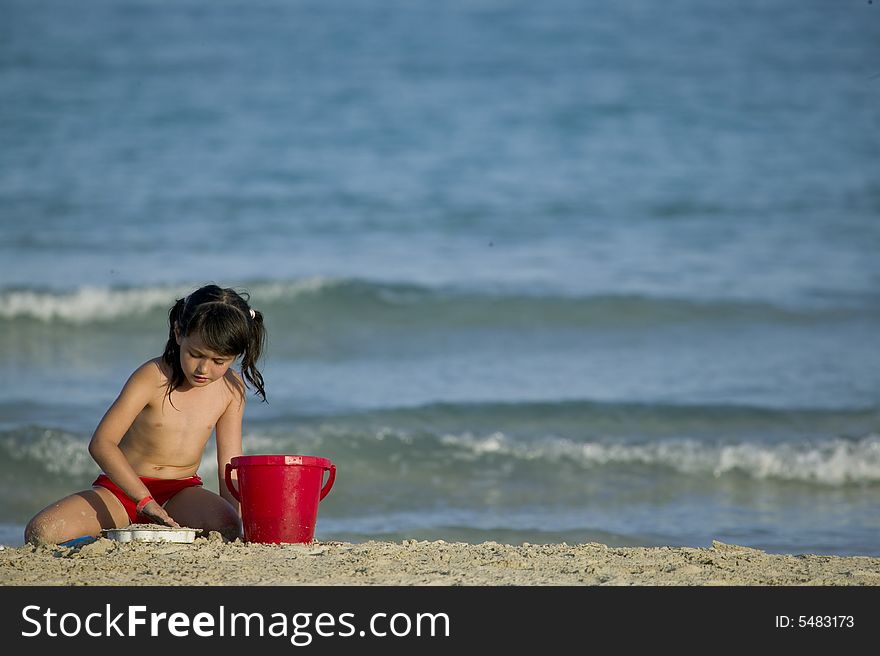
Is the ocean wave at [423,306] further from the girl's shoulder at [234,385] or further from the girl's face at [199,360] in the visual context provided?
the girl's face at [199,360]

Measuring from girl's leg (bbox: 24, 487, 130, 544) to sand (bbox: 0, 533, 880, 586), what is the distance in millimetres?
134

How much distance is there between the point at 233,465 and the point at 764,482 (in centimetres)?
342

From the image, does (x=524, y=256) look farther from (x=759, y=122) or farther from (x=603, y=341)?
(x=759, y=122)

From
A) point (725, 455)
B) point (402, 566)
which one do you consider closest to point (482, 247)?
point (725, 455)

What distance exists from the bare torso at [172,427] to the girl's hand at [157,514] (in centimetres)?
32

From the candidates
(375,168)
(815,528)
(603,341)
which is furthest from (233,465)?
(375,168)

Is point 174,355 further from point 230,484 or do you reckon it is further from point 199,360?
point 230,484

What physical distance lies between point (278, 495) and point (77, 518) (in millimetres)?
805

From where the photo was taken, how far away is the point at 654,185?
14398 millimetres

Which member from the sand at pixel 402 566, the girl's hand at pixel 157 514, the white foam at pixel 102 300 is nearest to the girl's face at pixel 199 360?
the girl's hand at pixel 157 514

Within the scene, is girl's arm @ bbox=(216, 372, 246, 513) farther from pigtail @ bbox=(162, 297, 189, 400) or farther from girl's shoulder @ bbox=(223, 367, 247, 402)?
pigtail @ bbox=(162, 297, 189, 400)

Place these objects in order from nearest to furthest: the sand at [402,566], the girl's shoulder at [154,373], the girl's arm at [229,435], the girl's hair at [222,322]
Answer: the sand at [402,566] < the girl's hair at [222,322] < the girl's shoulder at [154,373] < the girl's arm at [229,435]

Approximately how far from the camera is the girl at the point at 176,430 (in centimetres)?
400

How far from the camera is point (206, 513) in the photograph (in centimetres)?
427
